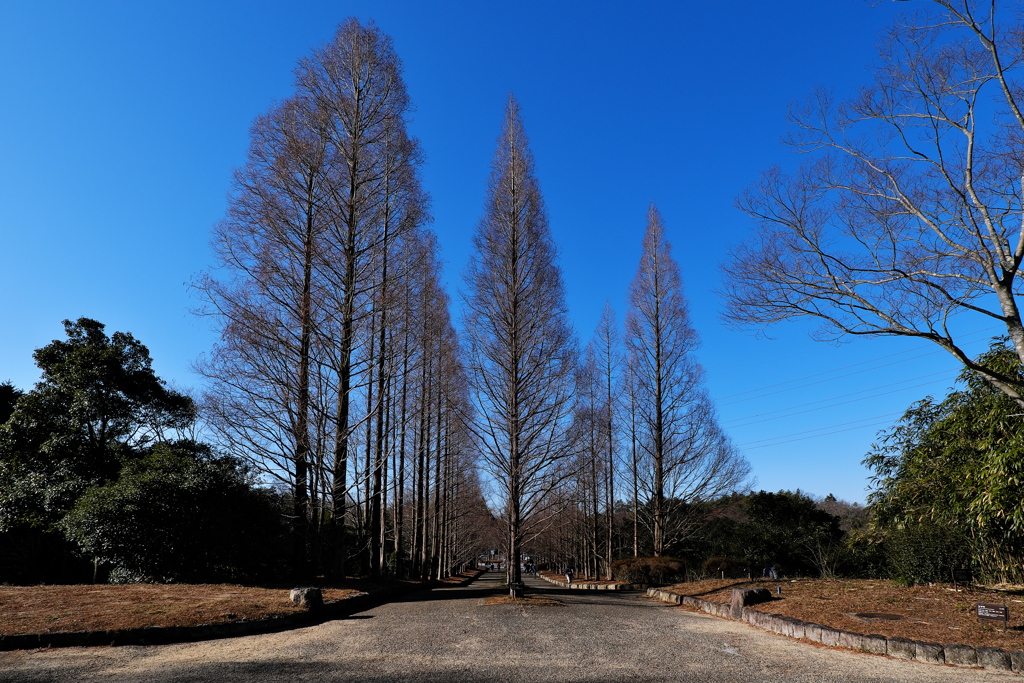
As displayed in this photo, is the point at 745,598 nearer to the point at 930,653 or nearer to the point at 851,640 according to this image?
the point at 851,640

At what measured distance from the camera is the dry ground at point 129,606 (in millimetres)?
6641

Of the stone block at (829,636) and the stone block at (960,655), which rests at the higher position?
the stone block at (960,655)

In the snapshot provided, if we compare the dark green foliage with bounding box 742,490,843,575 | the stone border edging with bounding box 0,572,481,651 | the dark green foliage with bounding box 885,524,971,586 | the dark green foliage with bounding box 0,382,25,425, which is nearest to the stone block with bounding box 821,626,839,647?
the dark green foliage with bounding box 885,524,971,586

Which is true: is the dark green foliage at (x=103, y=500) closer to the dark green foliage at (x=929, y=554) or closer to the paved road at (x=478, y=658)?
the paved road at (x=478, y=658)

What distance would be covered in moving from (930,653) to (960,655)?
0.89 ft

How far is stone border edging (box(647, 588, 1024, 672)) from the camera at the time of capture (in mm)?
5707

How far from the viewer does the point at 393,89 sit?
1482 centimetres

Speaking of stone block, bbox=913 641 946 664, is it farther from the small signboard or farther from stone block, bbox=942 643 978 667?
the small signboard

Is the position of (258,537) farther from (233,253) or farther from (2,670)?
(2,670)

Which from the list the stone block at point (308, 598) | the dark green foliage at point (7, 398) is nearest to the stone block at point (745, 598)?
the stone block at point (308, 598)

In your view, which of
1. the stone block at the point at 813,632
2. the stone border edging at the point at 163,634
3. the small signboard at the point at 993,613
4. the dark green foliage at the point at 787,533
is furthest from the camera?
the dark green foliage at the point at 787,533

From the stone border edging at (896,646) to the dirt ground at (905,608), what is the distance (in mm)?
297

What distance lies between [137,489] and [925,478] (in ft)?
49.1

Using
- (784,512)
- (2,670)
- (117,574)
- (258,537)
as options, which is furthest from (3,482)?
(784,512)
